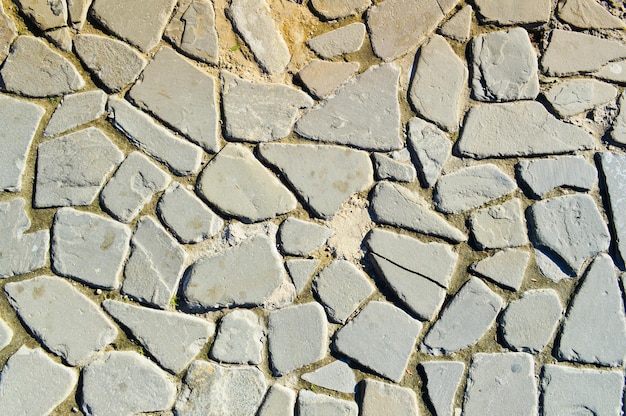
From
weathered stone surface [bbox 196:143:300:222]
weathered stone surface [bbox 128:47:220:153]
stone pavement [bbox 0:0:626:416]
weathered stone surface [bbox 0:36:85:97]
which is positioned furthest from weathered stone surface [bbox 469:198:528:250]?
weathered stone surface [bbox 0:36:85:97]

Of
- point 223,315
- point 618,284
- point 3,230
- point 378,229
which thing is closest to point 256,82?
point 378,229

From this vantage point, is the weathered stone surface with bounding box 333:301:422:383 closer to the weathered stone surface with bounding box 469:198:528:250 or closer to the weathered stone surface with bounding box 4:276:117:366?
the weathered stone surface with bounding box 469:198:528:250

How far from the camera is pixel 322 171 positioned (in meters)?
1.96

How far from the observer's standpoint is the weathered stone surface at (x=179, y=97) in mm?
1933

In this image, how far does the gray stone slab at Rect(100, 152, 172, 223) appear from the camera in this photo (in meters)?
1.91

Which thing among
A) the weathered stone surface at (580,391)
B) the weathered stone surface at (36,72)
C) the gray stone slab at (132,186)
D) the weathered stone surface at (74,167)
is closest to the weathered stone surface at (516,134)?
the weathered stone surface at (580,391)

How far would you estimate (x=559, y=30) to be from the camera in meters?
2.06

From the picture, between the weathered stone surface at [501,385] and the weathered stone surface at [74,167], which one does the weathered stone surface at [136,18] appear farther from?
the weathered stone surface at [501,385]

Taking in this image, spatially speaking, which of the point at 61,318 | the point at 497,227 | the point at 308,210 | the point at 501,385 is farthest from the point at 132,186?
the point at 501,385

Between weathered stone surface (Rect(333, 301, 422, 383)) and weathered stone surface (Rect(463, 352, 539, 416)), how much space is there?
23 centimetres

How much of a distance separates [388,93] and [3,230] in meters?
1.29

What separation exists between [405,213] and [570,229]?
21.6 inches

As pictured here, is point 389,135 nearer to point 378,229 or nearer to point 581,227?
point 378,229

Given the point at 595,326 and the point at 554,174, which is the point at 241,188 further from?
the point at 595,326
